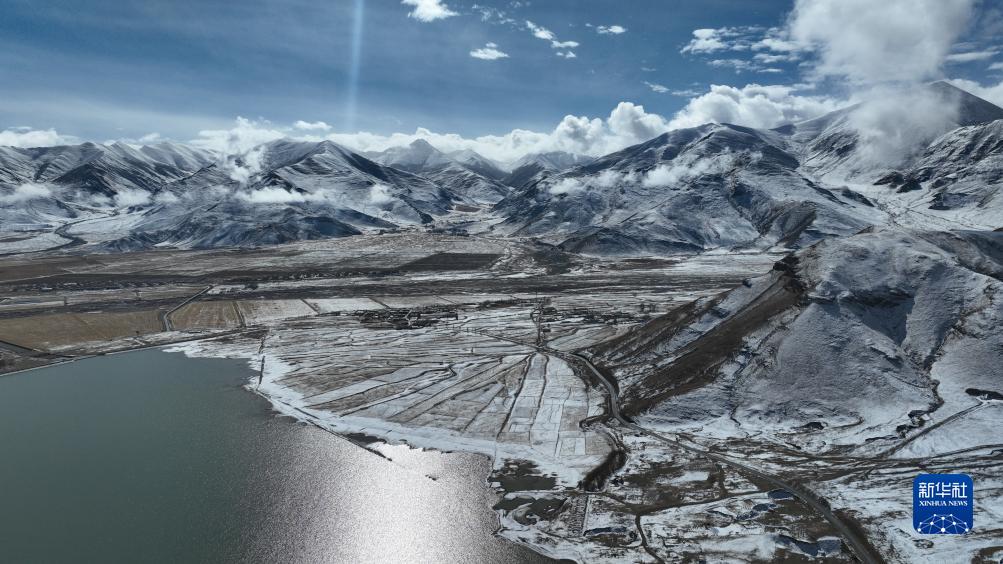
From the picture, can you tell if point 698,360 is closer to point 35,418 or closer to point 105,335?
point 35,418

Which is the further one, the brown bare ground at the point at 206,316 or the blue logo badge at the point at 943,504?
the brown bare ground at the point at 206,316

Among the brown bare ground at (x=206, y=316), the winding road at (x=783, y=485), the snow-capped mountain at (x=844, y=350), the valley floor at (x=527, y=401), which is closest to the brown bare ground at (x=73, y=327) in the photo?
the valley floor at (x=527, y=401)

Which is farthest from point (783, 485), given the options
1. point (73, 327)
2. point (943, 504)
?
point (73, 327)

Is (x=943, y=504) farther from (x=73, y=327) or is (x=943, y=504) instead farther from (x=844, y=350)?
(x=73, y=327)

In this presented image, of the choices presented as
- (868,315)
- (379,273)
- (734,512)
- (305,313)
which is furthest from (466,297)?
(734,512)

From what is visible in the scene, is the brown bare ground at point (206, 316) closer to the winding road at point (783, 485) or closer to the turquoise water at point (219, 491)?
the turquoise water at point (219, 491)

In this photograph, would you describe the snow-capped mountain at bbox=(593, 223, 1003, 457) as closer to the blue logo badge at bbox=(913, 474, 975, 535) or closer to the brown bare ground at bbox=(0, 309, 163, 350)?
the blue logo badge at bbox=(913, 474, 975, 535)
